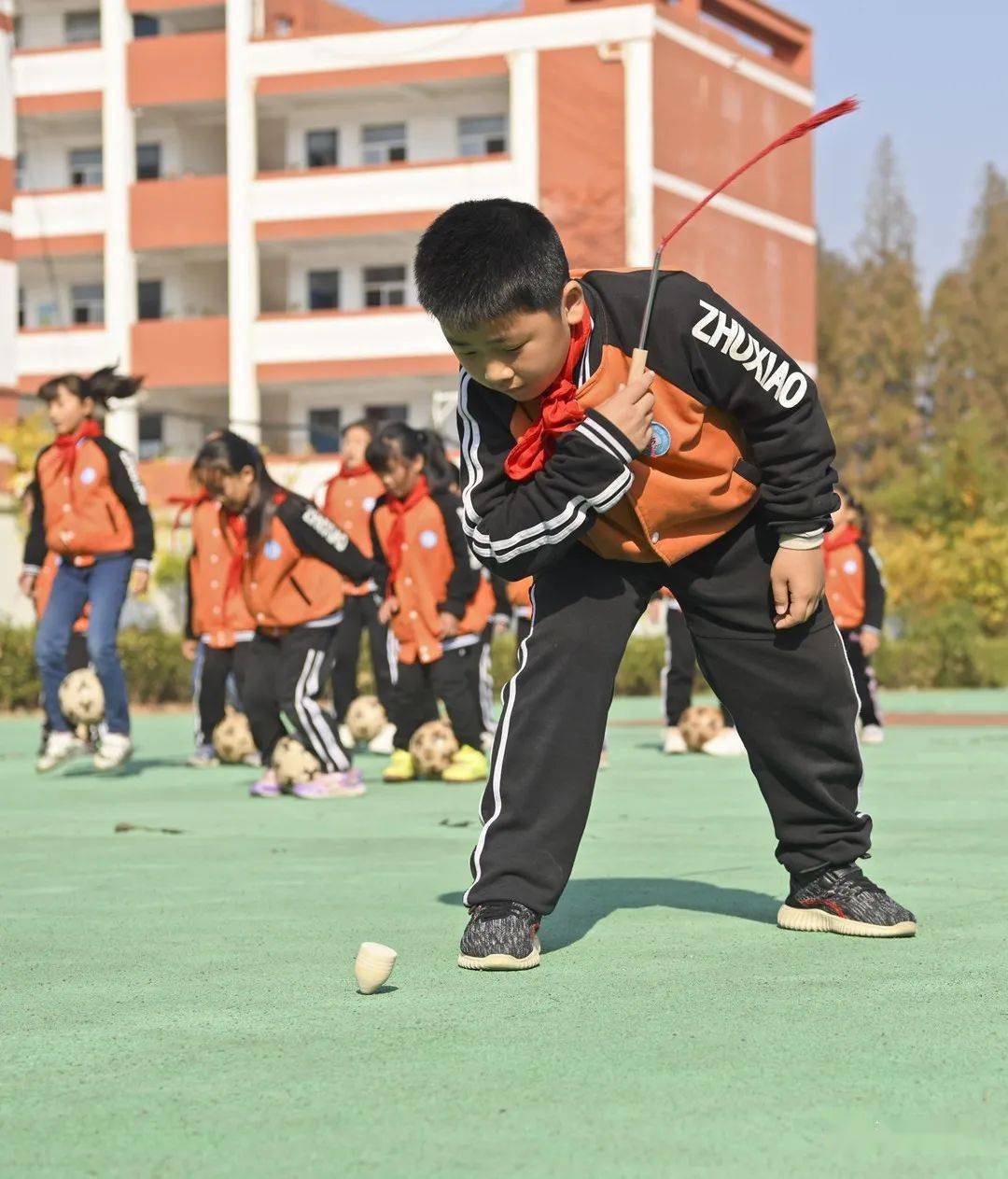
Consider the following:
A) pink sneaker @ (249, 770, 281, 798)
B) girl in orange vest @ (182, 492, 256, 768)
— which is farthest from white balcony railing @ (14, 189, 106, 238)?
pink sneaker @ (249, 770, 281, 798)

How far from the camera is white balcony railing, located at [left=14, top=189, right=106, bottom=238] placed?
46.3m

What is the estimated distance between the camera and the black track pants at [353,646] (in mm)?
13602

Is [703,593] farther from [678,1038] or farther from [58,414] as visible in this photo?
[58,414]

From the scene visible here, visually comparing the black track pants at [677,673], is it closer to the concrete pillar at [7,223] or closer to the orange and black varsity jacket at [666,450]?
the orange and black varsity jacket at [666,450]

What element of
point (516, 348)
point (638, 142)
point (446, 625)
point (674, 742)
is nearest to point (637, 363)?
point (516, 348)

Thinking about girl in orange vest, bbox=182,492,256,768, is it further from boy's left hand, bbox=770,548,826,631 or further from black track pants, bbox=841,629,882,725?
boy's left hand, bbox=770,548,826,631

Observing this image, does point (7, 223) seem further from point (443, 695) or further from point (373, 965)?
point (373, 965)

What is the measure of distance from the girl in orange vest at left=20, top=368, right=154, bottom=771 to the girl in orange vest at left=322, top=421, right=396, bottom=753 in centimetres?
229

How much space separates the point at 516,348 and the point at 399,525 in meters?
7.33

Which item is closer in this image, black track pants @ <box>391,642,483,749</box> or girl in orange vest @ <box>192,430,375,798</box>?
girl in orange vest @ <box>192,430,375,798</box>

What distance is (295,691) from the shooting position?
10039mm

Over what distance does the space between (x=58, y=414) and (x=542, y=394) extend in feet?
24.3

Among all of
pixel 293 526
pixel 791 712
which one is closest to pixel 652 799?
pixel 293 526

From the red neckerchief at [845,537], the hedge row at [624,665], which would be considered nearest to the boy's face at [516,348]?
the red neckerchief at [845,537]
